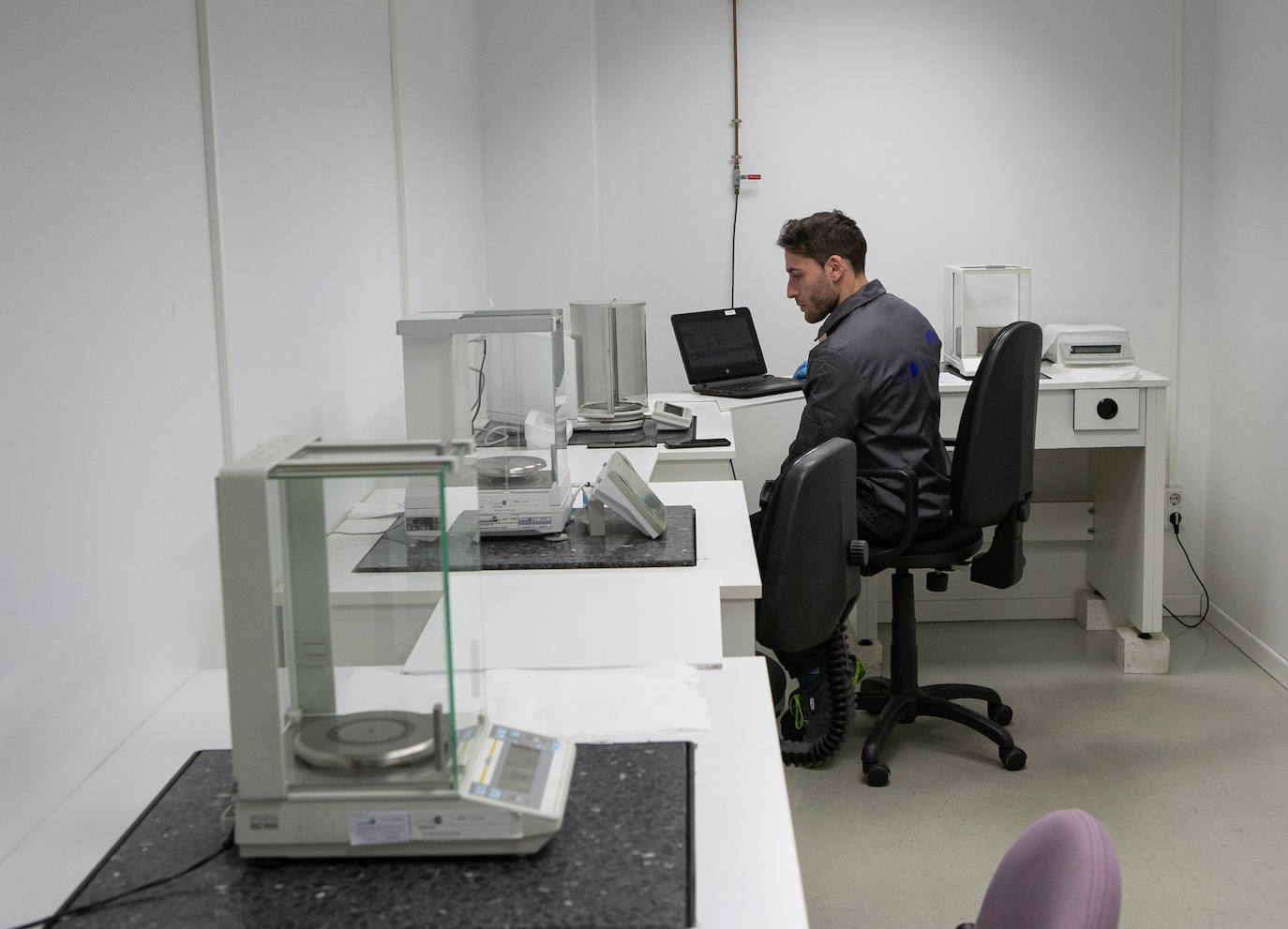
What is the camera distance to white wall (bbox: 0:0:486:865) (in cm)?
139

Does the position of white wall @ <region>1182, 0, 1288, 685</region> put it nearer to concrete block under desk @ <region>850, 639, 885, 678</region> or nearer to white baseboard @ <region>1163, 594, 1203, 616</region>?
white baseboard @ <region>1163, 594, 1203, 616</region>

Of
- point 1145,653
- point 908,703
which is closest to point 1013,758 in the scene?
point 908,703

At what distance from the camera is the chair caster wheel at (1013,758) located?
10.3ft

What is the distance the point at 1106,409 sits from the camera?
12.4ft

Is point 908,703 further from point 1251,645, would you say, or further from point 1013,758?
point 1251,645

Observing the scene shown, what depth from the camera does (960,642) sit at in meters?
4.18

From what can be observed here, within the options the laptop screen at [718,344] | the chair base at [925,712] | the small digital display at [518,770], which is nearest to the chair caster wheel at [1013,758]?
the chair base at [925,712]

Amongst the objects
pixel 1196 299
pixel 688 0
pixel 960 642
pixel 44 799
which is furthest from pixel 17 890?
pixel 1196 299

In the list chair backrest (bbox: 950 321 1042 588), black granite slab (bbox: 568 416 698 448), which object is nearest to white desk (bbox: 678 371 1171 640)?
black granite slab (bbox: 568 416 698 448)

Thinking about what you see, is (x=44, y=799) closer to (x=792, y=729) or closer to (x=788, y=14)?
(x=792, y=729)

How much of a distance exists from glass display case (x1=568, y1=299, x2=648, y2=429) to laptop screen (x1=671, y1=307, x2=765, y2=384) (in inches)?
10.7

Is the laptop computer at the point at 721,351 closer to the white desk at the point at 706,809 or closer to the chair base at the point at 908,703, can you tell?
the chair base at the point at 908,703

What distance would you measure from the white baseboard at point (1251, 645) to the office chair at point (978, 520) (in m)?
0.97

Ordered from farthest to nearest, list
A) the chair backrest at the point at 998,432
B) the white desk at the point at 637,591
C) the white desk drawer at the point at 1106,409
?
the white desk drawer at the point at 1106,409 → the chair backrest at the point at 998,432 → the white desk at the point at 637,591
